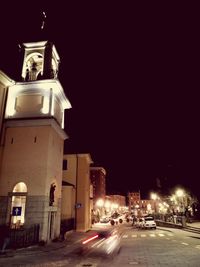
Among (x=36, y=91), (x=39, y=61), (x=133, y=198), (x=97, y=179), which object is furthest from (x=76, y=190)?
(x=133, y=198)

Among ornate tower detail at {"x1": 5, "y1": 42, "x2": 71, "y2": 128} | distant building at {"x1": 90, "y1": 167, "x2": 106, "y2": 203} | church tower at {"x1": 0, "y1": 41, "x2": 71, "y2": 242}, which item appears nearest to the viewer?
church tower at {"x1": 0, "y1": 41, "x2": 71, "y2": 242}

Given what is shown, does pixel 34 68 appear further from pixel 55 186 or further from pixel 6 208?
pixel 6 208

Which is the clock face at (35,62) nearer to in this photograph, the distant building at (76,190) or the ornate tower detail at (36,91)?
the ornate tower detail at (36,91)

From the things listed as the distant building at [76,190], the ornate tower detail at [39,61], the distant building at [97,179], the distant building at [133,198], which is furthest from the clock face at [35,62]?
the distant building at [133,198]

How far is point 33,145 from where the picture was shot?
71.0 feet

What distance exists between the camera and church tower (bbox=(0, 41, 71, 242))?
792 inches

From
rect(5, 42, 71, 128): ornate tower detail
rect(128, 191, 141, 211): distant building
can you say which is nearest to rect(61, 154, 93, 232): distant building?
rect(5, 42, 71, 128): ornate tower detail

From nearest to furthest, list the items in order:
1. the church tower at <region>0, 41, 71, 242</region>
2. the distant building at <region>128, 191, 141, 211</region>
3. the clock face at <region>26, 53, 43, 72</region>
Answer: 1. the church tower at <region>0, 41, 71, 242</region>
2. the clock face at <region>26, 53, 43, 72</region>
3. the distant building at <region>128, 191, 141, 211</region>

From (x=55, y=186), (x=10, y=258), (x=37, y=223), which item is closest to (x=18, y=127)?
(x=55, y=186)

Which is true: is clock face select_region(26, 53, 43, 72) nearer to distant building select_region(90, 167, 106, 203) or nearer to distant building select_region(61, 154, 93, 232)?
distant building select_region(61, 154, 93, 232)

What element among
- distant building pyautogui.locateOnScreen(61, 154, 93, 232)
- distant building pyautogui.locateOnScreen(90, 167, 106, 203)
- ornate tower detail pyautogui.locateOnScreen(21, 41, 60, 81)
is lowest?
distant building pyautogui.locateOnScreen(61, 154, 93, 232)

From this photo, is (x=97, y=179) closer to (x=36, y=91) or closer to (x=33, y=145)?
(x=36, y=91)

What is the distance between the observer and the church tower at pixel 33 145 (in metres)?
20.1

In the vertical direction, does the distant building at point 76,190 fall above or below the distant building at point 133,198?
below
